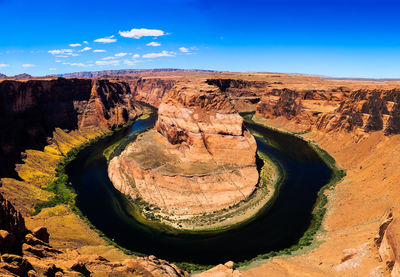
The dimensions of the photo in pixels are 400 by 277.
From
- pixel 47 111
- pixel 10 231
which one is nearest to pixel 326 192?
pixel 10 231

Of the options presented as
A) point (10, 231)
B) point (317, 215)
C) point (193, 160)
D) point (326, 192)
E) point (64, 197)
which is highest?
point (193, 160)

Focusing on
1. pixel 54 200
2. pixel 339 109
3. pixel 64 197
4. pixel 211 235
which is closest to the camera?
pixel 211 235

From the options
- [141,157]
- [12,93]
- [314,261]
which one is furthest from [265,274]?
[12,93]

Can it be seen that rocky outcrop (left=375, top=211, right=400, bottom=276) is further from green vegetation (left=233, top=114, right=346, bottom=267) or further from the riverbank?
the riverbank

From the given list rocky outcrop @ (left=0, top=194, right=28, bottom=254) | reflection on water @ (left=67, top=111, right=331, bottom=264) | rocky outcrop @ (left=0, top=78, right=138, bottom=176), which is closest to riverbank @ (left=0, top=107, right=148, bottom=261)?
reflection on water @ (left=67, top=111, right=331, bottom=264)

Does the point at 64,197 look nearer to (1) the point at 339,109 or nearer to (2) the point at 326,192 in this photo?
(2) the point at 326,192

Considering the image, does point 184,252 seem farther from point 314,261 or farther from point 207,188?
point 314,261

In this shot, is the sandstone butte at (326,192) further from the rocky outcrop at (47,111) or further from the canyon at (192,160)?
the canyon at (192,160)
